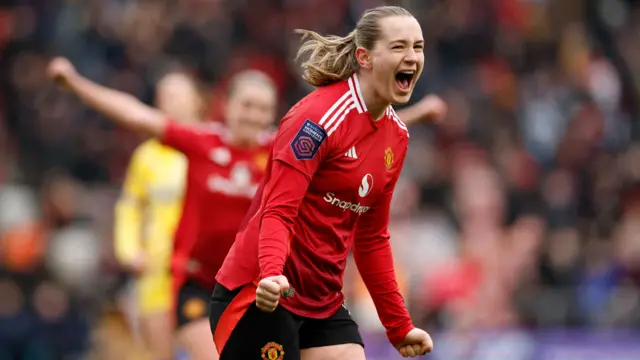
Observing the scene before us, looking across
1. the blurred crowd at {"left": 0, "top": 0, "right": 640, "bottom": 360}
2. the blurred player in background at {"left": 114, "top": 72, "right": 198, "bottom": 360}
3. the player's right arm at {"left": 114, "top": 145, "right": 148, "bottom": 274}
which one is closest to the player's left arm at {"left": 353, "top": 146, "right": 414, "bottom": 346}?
the blurred player in background at {"left": 114, "top": 72, "right": 198, "bottom": 360}

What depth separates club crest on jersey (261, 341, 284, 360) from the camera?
17.6ft

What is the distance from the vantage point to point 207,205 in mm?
7645

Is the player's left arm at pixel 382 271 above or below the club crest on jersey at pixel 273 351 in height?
above

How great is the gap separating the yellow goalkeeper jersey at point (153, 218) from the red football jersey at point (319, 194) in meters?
4.16

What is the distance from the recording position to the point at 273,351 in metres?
5.38

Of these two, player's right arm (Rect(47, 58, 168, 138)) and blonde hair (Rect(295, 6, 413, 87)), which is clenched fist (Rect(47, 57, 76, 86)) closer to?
player's right arm (Rect(47, 58, 168, 138))

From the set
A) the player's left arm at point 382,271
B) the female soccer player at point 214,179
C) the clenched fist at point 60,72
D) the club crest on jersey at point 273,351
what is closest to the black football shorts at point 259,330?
the club crest on jersey at point 273,351

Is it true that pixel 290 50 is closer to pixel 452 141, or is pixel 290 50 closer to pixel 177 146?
pixel 452 141

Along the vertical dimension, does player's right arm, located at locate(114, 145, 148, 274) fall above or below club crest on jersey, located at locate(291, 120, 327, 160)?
below

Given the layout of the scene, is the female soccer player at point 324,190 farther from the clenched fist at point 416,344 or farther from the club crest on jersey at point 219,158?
the club crest on jersey at point 219,158

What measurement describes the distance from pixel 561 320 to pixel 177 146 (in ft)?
19.8

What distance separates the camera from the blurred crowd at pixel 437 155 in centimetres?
1234

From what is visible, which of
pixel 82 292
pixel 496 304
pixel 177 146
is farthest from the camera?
pixel 82 292

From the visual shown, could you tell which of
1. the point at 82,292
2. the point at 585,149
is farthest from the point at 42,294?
the point at 585,149
